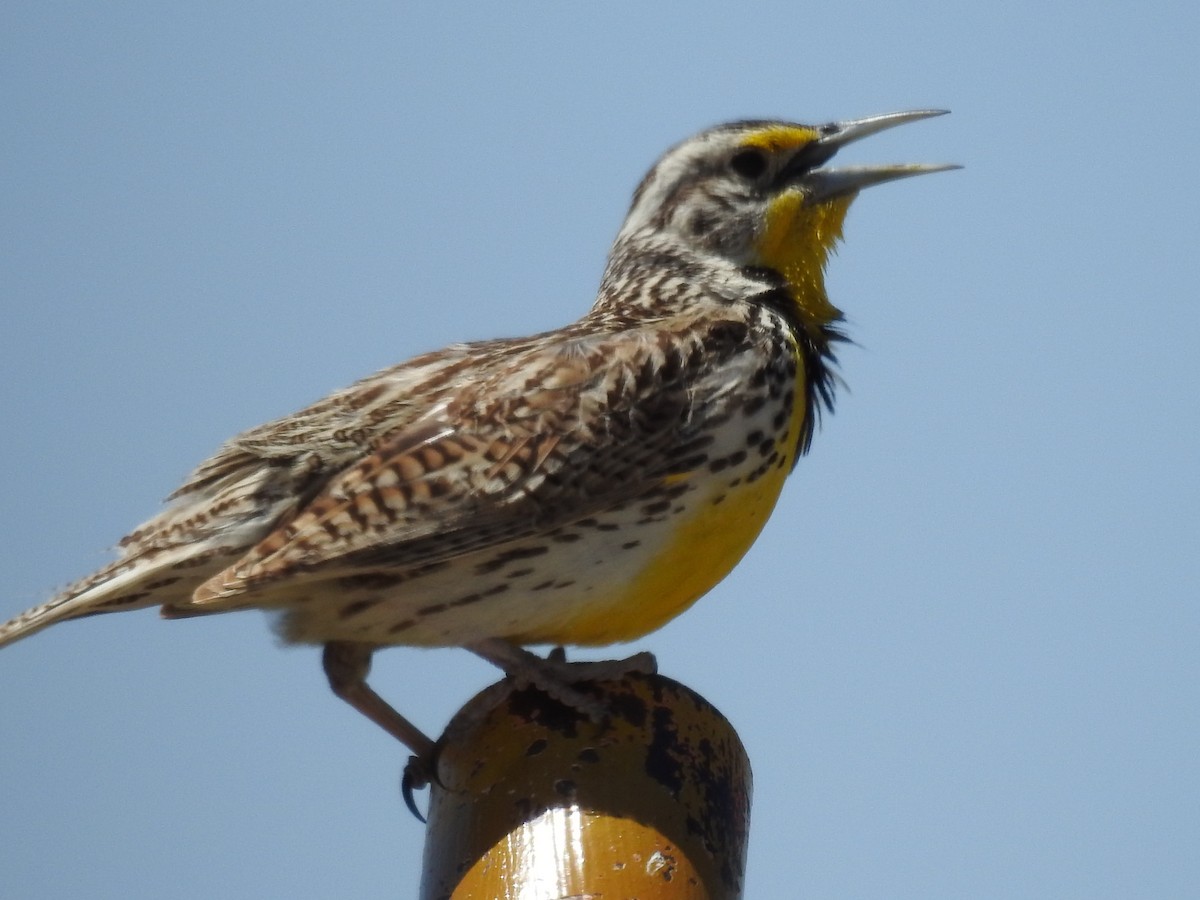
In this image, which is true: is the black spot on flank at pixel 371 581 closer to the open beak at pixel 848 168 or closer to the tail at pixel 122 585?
the tail at pixel 122 585

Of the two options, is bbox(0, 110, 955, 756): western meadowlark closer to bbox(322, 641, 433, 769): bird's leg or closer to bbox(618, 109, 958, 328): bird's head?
bbox(322, 641, 433, 769): bird's leg

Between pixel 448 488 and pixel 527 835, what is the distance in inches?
59.1

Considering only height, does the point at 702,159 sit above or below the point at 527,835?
above

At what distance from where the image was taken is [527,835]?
377 cm

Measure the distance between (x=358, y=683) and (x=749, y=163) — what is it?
2.25 meters

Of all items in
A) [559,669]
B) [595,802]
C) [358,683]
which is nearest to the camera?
[595,802]

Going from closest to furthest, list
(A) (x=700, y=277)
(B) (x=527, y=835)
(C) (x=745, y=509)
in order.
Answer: (B) (x=527, y=835) → (C) (x=745, y=509) → (A) (x=700, y=277)

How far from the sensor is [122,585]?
5.09 meters

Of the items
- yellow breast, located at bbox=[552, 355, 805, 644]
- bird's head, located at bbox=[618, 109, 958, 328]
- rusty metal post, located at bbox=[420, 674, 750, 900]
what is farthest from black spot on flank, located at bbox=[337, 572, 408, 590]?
bird's head, located at bbox=[618, 109, 958, 328]

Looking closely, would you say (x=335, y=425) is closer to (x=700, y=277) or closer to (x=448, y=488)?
(x=448, y=488)

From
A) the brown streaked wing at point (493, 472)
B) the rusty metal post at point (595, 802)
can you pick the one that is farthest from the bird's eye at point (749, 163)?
the rusty metal post at point (595, 802)

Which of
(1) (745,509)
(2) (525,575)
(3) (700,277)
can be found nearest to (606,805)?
(2) (525,575)

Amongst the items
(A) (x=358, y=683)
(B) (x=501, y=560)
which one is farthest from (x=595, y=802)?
(A) (x=358, y=683)

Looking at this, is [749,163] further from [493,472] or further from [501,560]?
[501,560]
